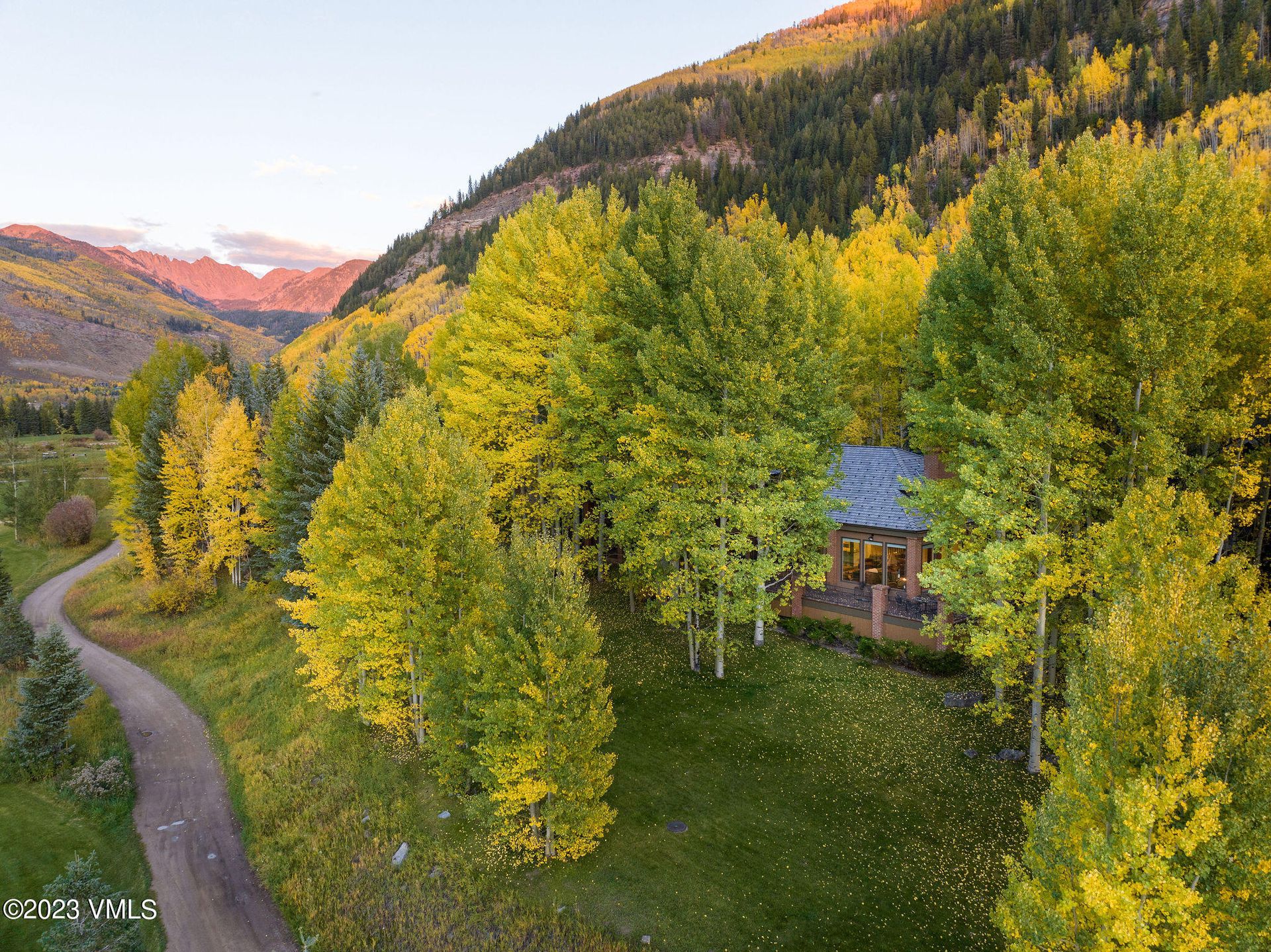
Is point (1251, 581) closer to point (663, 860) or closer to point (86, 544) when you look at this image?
point (663, 860)

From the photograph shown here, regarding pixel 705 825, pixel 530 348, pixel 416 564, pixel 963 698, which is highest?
pixel 530 348

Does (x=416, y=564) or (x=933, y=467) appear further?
(x=933, y=467)

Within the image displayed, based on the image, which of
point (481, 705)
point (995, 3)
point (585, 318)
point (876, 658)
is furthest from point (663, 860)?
point (995, 3)

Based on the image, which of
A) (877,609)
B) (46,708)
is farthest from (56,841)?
(877,609)

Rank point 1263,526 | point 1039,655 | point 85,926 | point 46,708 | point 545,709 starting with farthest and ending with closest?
point 46,708 → point 1263,526 → point 1039,655 → point 545,709 → point 85,926

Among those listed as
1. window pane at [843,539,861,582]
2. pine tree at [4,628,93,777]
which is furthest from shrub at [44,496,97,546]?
window pane at [843,539,861,582]

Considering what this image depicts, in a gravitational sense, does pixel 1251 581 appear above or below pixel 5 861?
above

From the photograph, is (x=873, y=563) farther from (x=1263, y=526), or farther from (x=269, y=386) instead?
(x=269, y=386)
